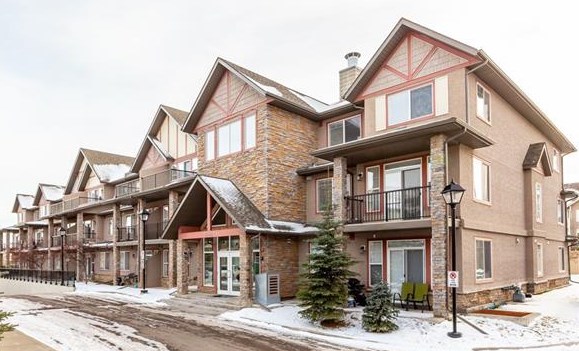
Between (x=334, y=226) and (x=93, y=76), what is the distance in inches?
668

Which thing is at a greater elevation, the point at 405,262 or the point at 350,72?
the point at 350,72

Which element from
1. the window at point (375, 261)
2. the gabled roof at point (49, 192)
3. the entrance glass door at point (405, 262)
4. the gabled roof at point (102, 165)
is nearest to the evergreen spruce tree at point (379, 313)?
the entrance glass door at point (405, 262)

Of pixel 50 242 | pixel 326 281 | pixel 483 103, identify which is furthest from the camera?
pixel 50 242

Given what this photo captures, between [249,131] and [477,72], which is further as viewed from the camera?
[249,131]

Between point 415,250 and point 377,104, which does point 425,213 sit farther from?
point 377,104

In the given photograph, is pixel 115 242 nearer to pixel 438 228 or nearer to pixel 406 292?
pixel 406 292

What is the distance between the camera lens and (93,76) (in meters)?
25.1

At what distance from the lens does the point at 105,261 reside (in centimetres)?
3753

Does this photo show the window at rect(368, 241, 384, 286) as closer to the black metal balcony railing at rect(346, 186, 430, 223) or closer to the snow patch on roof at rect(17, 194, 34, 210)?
the black metal balcony railing at rect(346, 186, 430, 223)

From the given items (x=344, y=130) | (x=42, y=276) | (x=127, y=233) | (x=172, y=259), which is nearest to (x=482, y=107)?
(x=344, y=130)

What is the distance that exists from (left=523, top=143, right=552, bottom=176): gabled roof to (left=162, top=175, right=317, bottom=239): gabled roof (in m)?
10.1

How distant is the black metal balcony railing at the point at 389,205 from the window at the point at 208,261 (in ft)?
29.4

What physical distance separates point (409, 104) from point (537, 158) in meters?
7.76

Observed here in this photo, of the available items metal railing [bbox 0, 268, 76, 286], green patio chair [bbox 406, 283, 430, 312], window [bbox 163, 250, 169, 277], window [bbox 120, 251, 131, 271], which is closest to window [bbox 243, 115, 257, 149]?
green patio chair [bbox 406, 283, 430, 312]
